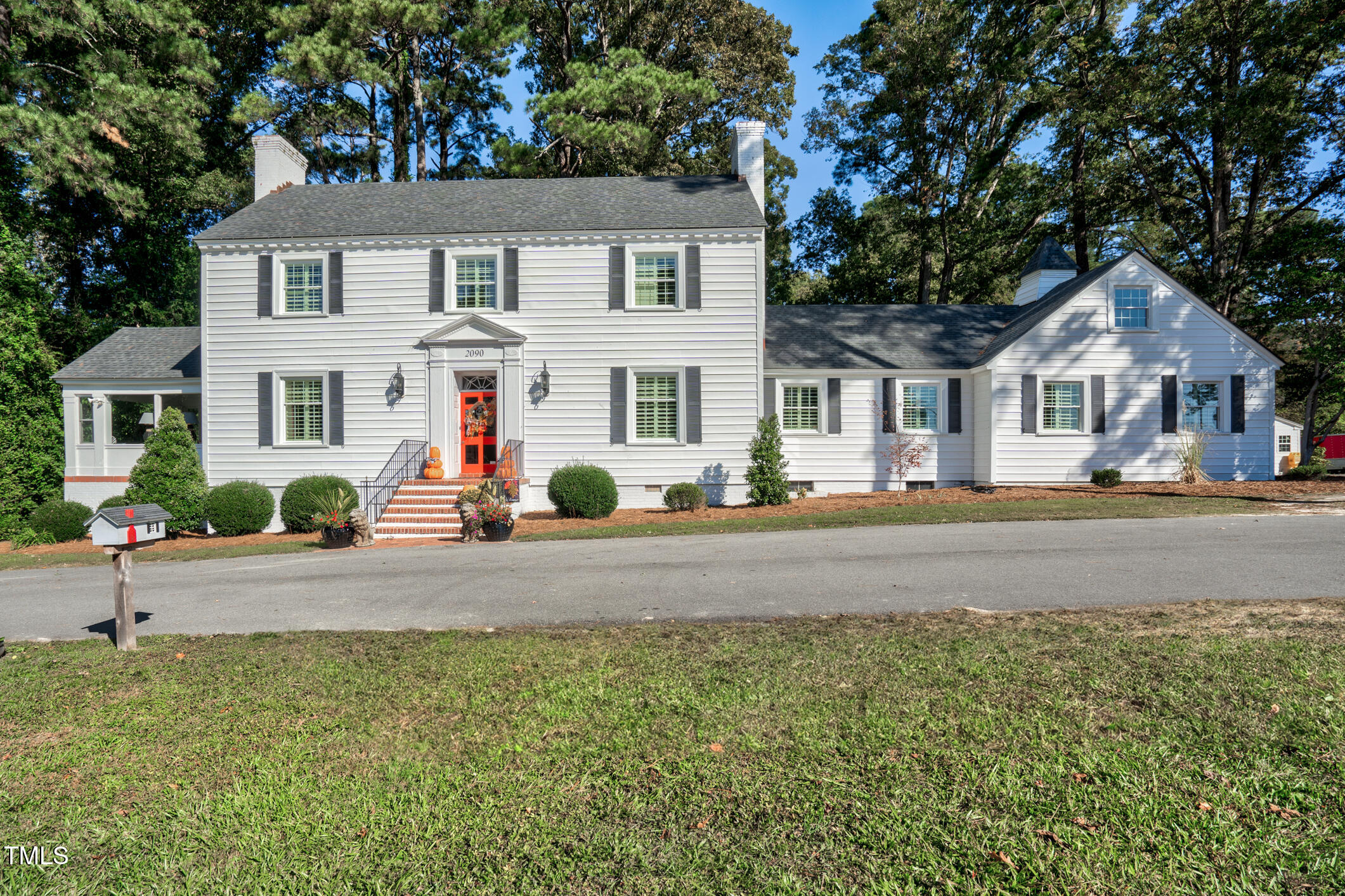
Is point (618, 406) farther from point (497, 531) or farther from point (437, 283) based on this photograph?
point (437, 283)

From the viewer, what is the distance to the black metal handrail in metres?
15.8

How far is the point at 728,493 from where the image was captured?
16344 mm

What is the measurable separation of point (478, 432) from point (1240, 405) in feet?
65.6

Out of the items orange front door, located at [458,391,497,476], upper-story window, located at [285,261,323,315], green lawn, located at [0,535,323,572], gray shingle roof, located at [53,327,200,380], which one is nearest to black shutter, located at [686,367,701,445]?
orange front door, located at [458,391,497,476]

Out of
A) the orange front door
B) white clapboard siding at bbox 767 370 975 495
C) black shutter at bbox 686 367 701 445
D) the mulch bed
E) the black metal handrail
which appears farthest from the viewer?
white clapboard siding at bbox 767 370 975 495

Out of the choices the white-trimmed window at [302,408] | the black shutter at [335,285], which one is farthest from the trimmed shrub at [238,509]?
the black shutter at [335,285]

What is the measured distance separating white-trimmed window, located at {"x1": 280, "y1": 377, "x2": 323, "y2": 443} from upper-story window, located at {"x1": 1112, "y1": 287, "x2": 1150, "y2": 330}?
2114 centimetres

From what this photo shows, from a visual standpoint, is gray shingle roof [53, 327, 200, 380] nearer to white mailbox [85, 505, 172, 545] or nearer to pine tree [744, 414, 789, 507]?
white mailbox [85, 505, 172, 545]

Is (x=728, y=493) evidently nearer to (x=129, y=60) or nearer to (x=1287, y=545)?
(x=1287, y=545)

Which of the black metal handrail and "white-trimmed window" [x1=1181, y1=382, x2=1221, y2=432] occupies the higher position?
"white-trimmed window" [x1=1181, y1=382, x2=1221, y2=432]

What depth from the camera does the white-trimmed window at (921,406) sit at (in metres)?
18.3

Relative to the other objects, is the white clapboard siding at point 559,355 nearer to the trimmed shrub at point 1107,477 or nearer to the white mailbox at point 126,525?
the trimmed shrub at point 1107,477

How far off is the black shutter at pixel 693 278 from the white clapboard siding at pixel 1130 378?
820 centimetres

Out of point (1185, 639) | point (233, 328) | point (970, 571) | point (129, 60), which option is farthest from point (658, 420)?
point (129, 60)
